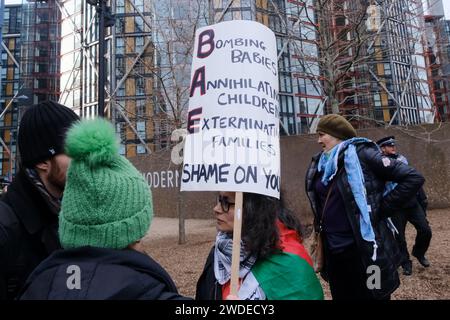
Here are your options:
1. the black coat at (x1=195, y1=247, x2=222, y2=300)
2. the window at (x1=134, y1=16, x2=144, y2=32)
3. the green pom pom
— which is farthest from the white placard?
the window at (x1=134, y1=16, x2=144, y2=32)

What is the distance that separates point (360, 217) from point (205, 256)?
5102 mm

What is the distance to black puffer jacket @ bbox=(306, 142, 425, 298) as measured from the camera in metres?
2.58

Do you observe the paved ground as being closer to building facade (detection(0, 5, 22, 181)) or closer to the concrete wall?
the concrete wall

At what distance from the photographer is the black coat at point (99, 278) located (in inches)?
43.3

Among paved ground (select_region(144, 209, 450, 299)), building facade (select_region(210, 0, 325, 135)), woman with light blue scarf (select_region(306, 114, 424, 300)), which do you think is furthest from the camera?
building facade (select_region(210, 0, 325, 135))

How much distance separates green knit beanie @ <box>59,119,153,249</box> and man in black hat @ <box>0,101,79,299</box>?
1.36ft

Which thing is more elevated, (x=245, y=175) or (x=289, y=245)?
(x=245, y=175)

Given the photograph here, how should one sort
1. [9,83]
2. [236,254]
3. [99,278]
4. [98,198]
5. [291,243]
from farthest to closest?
1. [9,83]
2. [291,243]
3. [236,254]
4. [98,198]
5. [99,278]

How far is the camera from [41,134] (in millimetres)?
1802

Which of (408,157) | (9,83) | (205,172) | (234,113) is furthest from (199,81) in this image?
(9,83)

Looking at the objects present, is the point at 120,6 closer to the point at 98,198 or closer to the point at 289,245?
the point at 289,245

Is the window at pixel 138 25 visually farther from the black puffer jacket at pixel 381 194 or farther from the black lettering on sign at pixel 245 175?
the black lettering on sign at pixel 245 175
